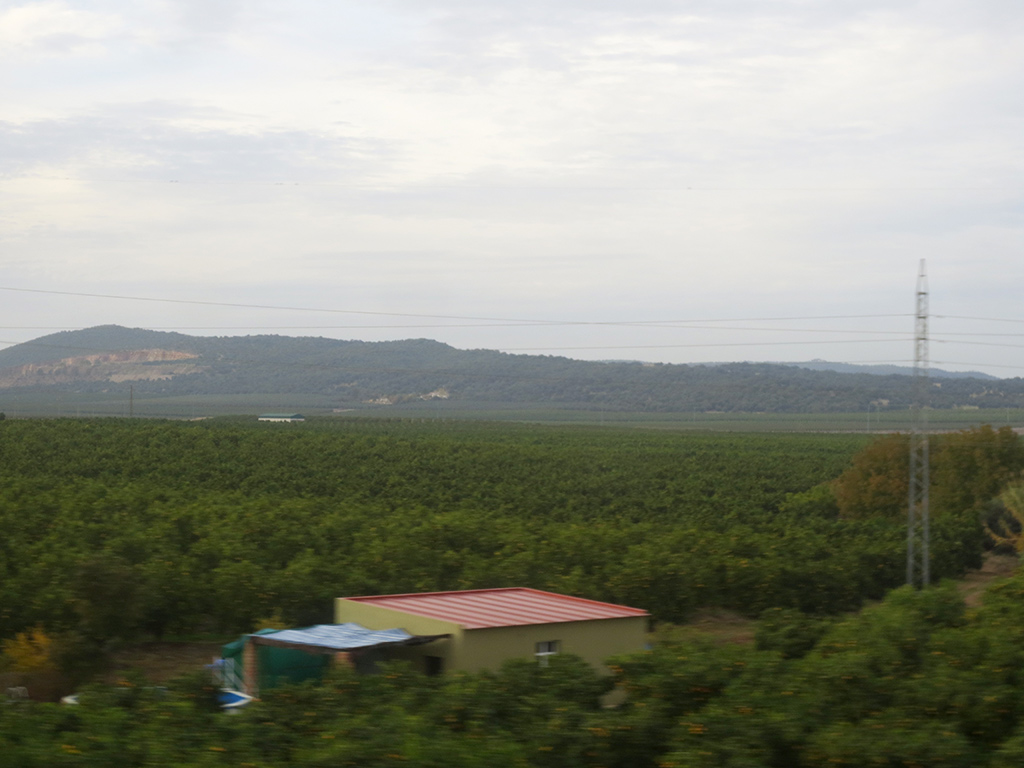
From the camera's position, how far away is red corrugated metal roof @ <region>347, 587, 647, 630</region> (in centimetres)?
1318

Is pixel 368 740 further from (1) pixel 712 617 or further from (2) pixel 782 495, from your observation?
(2) pixel 782 495

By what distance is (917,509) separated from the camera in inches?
1359

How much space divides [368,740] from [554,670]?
2854 millimetres

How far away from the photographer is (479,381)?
16525cm

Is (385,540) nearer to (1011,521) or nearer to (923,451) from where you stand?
(923,451)

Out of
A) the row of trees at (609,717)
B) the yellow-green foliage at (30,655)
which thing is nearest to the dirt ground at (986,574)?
the row of trees at (609,717)

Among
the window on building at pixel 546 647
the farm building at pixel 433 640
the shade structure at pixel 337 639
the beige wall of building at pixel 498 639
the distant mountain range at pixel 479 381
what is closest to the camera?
the shade structure at pixel 337 639

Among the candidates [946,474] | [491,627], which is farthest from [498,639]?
[946,474]

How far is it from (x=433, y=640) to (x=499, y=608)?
181 cm

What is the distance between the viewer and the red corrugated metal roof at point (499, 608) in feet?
43.2

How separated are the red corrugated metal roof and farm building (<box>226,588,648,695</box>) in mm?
15

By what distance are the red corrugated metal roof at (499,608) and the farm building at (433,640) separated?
15 mm

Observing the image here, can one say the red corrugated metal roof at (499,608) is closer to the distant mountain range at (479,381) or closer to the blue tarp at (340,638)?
the blue tarp at (340,638)

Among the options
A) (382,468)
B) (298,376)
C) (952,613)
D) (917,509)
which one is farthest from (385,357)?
(952,613)
